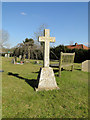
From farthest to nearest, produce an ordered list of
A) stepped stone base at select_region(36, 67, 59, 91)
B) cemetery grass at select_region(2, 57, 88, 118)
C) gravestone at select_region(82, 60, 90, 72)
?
gravestone at select_region(82, 60, 90, 72)
stepped stone base at select_region(36, 67, 59, 91)
cemetery grass at select_region(2, 57, 88, 118)

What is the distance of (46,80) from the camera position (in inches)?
183

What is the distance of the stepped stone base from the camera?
456 centimetres

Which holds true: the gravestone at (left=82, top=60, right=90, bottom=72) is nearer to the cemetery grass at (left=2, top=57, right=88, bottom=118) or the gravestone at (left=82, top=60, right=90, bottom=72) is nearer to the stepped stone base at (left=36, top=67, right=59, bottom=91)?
the cemetery grass at (left=2, top=57, right=88, bottom=118)

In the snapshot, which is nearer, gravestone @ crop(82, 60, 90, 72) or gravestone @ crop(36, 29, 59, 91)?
gravestone @ crop(36, 29, 59, 91)

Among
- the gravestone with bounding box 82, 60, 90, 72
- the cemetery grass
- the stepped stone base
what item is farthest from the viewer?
the gravestone with bounding box 82, 60, 90, 72

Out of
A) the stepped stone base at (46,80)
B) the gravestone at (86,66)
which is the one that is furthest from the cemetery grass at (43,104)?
the gravestone at (86,66)

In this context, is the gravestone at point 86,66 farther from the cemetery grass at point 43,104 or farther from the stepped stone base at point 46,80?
the stepped stone base at point 46,80

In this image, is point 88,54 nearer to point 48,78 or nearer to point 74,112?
point 48,78

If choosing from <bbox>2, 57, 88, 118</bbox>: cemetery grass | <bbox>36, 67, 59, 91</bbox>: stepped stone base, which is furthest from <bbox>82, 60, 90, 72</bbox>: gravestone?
<bbox>36, 67, 59, 91</bbox>: stepped stone base

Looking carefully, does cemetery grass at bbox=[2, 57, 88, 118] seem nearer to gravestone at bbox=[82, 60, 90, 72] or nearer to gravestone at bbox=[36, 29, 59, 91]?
gravestone at bbox=[36, 29, 59, 91]

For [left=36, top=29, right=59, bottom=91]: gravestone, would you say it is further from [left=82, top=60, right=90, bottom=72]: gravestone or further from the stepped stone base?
[left=82, top=60, right=90, bottom=72]: gravestone

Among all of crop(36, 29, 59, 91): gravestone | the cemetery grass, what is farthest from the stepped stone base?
the cemetery grass

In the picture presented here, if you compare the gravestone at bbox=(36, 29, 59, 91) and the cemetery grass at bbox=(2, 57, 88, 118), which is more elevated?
the gravestone at bbox=(36, 29, 59, 91)

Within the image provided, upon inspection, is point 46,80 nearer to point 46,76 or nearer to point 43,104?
point 46,76
